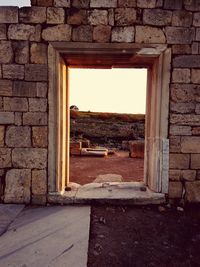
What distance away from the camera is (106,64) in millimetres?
4449

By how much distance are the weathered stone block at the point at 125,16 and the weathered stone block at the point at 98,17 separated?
0.18 m

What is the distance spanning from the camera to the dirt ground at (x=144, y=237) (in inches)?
97.4

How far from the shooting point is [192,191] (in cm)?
398

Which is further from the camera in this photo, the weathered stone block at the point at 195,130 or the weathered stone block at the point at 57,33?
the weathered stone block at the point at 195,130

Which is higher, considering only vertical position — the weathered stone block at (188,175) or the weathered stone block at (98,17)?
the weathered stone block at (98,17)

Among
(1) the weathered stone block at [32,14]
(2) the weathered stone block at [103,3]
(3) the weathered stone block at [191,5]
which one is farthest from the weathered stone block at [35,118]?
(3) the weathered stone block at [191,5]

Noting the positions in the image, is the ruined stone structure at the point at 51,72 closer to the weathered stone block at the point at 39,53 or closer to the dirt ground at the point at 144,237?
the weathered stone block at the point at 39,53

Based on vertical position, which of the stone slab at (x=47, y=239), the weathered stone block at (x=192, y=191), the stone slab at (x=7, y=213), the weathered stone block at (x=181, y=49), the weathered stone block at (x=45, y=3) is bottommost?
the stone slab at (x=47, y=239)

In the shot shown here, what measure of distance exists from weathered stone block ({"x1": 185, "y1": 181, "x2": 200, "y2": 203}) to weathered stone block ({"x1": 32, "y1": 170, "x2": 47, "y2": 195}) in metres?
2.32

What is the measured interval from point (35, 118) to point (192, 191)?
283 cm

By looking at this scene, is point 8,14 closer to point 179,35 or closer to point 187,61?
point 179,35

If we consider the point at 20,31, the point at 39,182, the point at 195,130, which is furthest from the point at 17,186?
the point at 195,130

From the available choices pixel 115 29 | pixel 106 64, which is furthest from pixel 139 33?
pixel 106 64

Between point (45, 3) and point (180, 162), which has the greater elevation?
point (45, 3)
